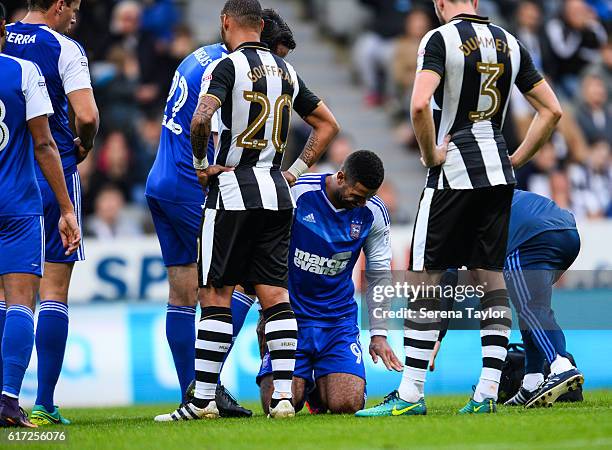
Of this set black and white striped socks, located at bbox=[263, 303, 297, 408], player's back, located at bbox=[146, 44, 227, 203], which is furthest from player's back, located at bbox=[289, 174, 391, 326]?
black and white striped socks, located at bbox=[263, 303, 297, 408]

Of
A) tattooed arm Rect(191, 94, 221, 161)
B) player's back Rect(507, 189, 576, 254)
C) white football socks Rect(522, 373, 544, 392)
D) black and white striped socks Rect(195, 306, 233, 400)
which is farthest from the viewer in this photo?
player's back Rect(507, 189, 576, 254)

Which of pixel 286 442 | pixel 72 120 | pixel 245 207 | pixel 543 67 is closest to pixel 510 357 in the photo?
pixel 245 207

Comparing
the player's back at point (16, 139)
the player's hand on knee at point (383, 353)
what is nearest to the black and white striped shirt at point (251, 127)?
the player's back at point (16, 139)

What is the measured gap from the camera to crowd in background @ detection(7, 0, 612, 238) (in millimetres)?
14133

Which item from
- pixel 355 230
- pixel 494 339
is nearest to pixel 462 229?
pixel 494 339

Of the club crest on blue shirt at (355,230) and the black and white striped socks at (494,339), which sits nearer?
the black and white striped socks at (494,339)

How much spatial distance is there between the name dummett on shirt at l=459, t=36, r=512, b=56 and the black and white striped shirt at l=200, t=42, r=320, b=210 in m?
1.06

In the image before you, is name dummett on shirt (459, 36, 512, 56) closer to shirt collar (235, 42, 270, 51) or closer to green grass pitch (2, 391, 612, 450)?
shirt collar (235, 42, 270, 51)

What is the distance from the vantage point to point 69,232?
22.0ft

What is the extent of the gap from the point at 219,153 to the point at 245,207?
0.37 metres

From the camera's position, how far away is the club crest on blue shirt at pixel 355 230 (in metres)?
7.67

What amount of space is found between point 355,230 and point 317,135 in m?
0.72

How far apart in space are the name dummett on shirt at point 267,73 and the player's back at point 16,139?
1180mm

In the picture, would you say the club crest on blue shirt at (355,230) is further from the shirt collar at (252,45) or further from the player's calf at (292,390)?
the shirt collar at (252,45)
